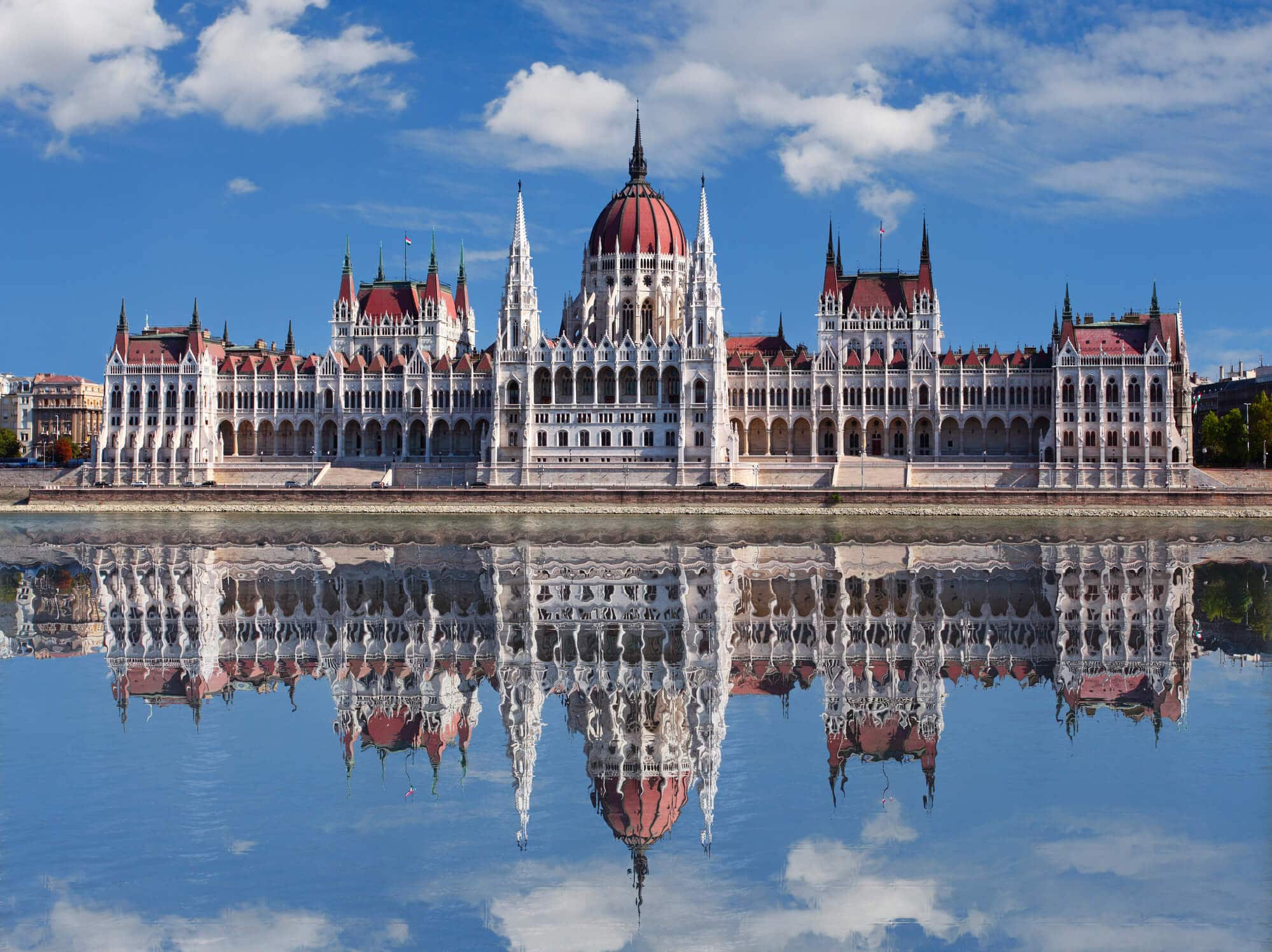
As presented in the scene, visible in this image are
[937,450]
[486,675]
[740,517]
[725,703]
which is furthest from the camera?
[937,450]

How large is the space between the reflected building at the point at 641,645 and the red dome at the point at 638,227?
207ft

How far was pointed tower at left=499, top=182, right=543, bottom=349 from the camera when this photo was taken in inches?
4085

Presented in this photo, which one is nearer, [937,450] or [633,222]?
[937,450]

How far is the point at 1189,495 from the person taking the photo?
81000 mm

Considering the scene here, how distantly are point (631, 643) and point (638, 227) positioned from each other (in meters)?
84.2

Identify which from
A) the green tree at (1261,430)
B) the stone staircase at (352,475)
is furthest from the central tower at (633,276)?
the green tree at (1261,430)

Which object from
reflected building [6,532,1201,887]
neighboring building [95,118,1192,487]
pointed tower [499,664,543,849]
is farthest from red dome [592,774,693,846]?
neighboring building [95,118,1192,487]

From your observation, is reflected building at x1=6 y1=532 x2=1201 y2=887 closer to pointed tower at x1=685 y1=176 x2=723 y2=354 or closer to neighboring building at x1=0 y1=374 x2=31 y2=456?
pointed tower at x1=685 y1=176 x2=723 y2=354

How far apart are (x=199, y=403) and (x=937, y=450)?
5306 cm

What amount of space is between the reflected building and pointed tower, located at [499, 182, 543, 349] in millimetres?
53942

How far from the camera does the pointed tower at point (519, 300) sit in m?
104

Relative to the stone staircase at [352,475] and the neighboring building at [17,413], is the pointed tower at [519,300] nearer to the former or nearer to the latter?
the stone staircase at [352,475]

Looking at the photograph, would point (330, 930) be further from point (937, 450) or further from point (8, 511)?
point (937, 450)

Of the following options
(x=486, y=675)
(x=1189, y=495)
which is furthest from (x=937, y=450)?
(x=486, y=675)
